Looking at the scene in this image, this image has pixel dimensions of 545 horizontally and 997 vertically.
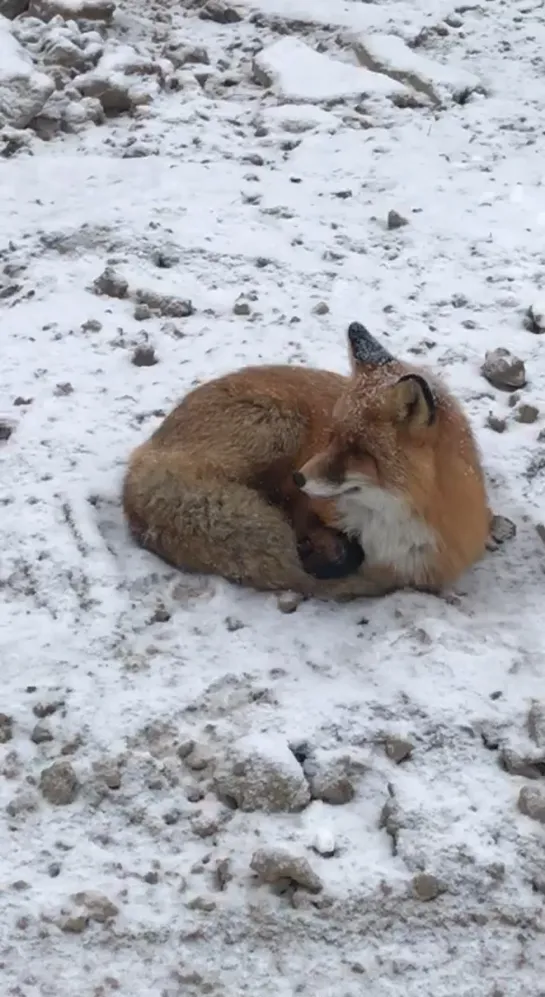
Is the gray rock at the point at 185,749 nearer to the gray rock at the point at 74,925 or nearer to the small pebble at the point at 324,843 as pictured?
the small pebble at the point at 324,843

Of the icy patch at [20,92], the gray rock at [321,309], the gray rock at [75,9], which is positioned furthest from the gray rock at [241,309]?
the gray rock at [75,9]

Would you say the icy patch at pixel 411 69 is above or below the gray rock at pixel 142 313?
above

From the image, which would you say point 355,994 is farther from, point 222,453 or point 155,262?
point 155,262

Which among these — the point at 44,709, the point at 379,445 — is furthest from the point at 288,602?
the point at 44,709

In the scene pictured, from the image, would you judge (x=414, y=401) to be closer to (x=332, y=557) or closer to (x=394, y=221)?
(x=332, y=557)

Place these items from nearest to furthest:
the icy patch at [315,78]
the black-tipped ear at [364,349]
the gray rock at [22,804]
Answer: the gray rock at [22,804], the black-tipped ear at [364,349], the icy patch at [315,78]

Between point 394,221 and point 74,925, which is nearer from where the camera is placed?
point 74,925

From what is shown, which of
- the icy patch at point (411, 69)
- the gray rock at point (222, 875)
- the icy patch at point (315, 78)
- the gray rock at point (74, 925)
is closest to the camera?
the gray rock at point (74, 925)

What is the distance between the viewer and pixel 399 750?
3.50m

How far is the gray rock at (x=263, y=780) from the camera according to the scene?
337cm

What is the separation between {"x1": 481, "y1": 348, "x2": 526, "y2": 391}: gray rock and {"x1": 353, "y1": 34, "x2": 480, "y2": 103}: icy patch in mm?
3419

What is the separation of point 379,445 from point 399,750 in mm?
1205

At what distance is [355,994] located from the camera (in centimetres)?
290

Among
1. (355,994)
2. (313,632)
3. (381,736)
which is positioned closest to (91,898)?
(355,994)
